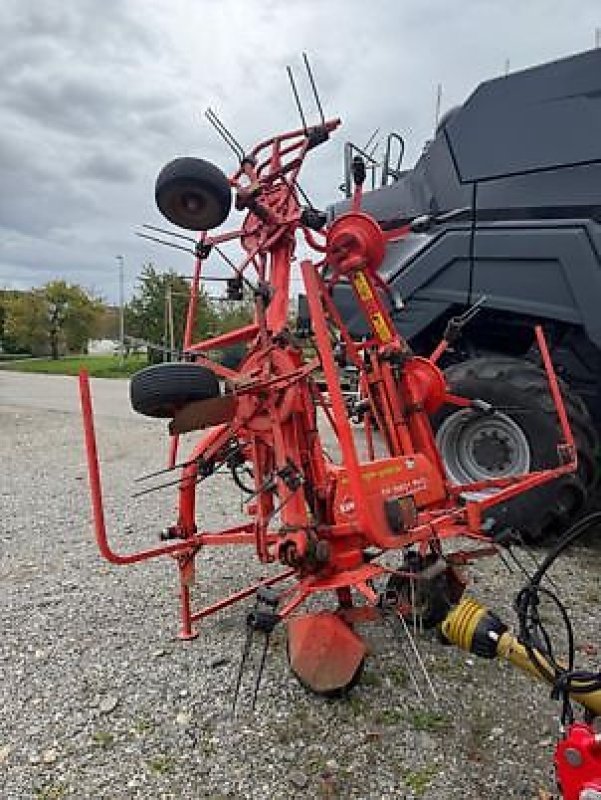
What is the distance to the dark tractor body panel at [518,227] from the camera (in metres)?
4.11

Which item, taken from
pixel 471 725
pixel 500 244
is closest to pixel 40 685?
pixel 471 725

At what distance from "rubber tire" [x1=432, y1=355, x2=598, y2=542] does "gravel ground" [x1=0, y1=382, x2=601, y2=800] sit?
326mm

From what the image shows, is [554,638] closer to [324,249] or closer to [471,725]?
[471,725]

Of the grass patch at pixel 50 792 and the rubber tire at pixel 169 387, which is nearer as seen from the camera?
the grass patch at pixel 50 792

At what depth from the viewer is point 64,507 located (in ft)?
19.1

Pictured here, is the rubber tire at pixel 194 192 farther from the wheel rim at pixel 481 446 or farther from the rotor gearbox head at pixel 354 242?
the wheel rim at pixel 481 446

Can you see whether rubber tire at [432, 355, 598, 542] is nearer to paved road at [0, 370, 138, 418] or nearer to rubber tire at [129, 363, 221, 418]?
rubber tire at [129, 363, 221, 418]

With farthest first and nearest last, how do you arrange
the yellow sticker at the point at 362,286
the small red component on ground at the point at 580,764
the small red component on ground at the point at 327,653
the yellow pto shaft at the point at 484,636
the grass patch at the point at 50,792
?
the yellow sticker at the point at 362,286 → the small red component on ground at the point at 327,653 → the grass patch at the point at 50,792 → the yellow pto shaft at the point at 484,636 → the small red component on ground at the point at 580,764

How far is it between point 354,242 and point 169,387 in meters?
1.12

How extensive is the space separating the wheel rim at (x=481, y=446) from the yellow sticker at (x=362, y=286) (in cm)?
146

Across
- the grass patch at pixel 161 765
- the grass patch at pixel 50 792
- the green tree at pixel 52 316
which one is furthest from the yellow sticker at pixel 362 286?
the green tree at pixel 52 316

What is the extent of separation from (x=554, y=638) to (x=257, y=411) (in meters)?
1.79

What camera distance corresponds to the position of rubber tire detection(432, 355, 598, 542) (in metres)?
4.07

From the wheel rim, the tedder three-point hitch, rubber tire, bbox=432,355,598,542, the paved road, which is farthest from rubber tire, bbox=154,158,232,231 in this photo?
the paved road
